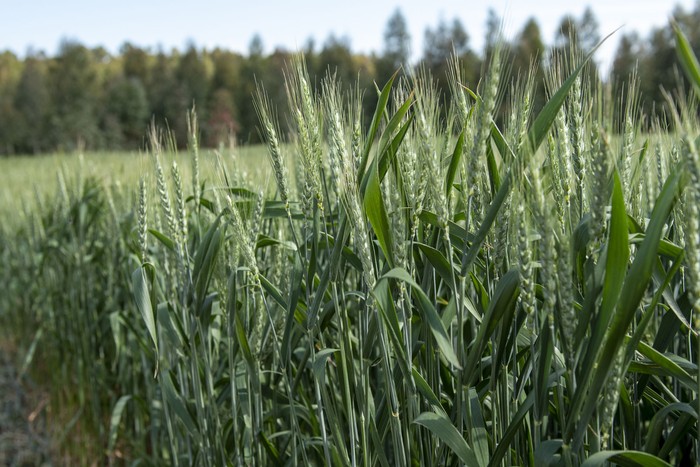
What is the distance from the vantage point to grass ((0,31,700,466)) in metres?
0.99

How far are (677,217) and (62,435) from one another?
2.98m

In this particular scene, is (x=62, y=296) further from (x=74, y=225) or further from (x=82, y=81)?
(x=82, y=81)

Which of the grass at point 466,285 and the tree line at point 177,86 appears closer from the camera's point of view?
the grass at point 466,285

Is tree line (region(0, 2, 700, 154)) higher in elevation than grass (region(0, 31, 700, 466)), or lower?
higher

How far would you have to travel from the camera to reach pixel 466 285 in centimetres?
154

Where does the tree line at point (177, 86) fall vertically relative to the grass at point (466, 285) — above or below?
above

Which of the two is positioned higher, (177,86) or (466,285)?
(177,86)

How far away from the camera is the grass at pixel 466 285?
0.99m

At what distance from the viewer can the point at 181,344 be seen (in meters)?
1.96

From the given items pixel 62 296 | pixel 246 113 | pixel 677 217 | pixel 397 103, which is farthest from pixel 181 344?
pixel 246 113

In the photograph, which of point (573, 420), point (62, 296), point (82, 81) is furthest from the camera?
point (82, 81)

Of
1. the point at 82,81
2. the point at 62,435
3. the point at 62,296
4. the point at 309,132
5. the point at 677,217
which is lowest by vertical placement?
the point at 62,435

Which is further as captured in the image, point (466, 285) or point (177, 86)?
point (177, 86)

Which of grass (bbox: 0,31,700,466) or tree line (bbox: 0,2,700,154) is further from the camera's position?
tree line (bbox: 0,2,700,154)
